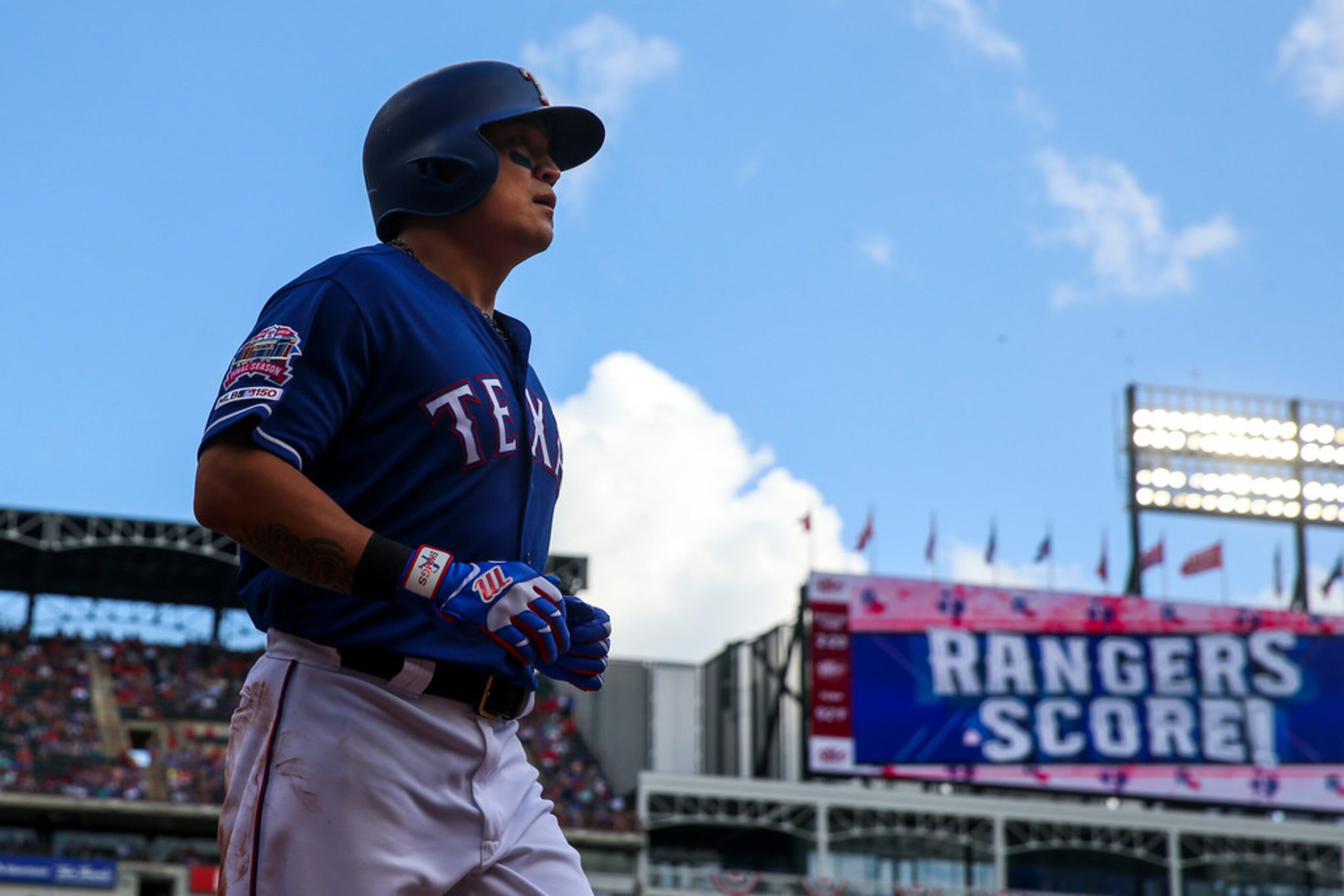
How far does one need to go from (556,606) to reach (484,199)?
0.92m

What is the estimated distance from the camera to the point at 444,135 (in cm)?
325

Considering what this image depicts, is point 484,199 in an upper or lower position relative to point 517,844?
upper

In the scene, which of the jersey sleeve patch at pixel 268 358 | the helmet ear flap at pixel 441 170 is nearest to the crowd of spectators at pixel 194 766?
the helmet ear flap at pixel 441 170

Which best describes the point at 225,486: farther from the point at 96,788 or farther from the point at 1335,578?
the point at 1335,578

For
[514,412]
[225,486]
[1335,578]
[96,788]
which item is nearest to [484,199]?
[514,412]

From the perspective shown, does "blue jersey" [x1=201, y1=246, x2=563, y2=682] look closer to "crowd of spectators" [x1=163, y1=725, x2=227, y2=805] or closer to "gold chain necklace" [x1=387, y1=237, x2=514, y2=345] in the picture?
"gold chain necklace" [x1=387, y1=237, x2=514, y2=345]

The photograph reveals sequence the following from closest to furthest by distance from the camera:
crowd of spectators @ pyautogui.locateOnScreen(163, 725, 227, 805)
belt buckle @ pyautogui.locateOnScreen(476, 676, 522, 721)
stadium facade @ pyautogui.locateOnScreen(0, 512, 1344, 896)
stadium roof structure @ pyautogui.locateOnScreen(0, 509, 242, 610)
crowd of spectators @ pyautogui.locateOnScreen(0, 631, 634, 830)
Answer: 1. belt buckle @ pyautogui.locateOnScreen(476, 676, 522, 721)
2. crowd of spectators @ pyautogui.locateOnScreen(163, 725, 227, 805)
3. crowd of spectators @ pyautogui.locateOnScreen(0, 631, 634, 830)
4. stadium facade @ pyautogui.locateOnScreen(0, 512, 1344, 896)
5. stadium roof structure @ pyautogui.locateOnScreen(0, 509, 242, 610)

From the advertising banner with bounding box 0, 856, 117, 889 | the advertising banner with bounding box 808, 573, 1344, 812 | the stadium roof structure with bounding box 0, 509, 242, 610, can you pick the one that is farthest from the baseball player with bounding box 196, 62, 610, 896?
the stadium roof structure with bounding box 0, 509, 242, 610

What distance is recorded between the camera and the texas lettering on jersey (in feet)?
9.74

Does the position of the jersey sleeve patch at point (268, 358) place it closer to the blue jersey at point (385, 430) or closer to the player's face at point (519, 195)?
the blue jersey at point (385, 430)

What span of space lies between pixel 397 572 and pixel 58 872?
32378 mm

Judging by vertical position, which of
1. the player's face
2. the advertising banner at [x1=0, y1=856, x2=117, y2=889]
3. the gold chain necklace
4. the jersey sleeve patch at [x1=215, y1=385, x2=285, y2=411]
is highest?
the player's face

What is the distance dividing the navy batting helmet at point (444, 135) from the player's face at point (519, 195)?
29mm

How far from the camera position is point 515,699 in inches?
118
